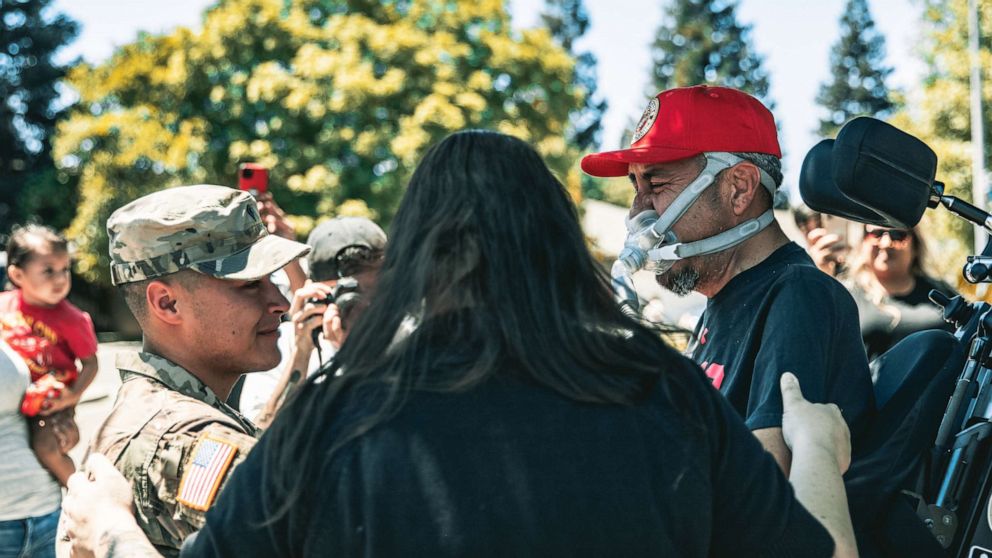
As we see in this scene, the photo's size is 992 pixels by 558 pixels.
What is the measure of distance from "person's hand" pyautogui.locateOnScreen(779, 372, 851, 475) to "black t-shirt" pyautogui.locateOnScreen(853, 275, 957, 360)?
298cm

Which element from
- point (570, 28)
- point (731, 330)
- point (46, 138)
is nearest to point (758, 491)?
point (731, 330)

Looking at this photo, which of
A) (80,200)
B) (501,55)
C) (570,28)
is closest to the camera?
(501,55)

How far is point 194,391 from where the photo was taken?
2.39m

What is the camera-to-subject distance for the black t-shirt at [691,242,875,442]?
2156mm

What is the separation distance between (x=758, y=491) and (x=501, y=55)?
23872mm

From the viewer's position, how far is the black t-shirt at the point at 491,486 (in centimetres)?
138

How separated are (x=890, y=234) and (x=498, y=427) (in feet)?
13.2

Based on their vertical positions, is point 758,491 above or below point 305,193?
above

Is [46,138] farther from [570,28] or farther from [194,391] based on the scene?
[194,391]

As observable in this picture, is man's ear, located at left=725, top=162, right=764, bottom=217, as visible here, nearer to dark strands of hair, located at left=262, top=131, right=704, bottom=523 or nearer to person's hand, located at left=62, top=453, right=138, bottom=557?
dark strands of hair, located at left=262, top=131, right=704, bottom=523

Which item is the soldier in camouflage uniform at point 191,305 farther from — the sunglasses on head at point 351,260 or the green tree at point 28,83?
the green tree at point 28,83

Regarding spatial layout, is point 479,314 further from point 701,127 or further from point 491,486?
point 701,127

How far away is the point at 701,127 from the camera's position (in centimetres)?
274

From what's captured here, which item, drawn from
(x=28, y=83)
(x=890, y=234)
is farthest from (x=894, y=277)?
(x=28, y=83)
